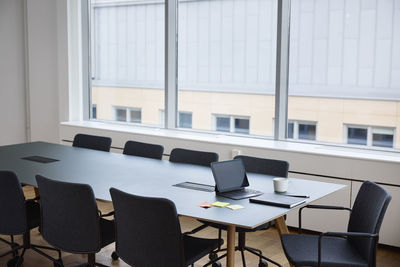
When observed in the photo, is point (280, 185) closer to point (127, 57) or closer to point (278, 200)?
point (278, 200)

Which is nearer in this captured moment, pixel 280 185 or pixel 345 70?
pixel 280 185

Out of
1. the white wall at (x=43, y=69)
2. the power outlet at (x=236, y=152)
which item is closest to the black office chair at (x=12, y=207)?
the power outlet at (x=236, y=152)

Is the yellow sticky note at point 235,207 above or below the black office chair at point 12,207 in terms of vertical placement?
above

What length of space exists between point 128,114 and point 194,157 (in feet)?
9.61

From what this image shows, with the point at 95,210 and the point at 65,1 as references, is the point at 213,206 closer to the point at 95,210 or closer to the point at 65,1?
the point at 95,210

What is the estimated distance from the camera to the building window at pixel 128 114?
7.90m

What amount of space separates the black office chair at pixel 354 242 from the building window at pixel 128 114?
4167 mm

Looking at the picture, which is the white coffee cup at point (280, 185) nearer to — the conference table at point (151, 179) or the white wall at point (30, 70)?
the conference table at point (151, 179)

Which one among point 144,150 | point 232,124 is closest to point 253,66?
point 232,124

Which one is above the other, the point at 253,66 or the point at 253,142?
the point at 253,66

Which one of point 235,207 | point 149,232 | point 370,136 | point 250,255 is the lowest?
point 250,255

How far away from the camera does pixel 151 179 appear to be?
179 inches

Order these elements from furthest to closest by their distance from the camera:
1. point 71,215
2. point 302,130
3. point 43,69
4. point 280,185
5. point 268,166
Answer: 1. point 43,69
2. point 302,130
3. point 268,166
4. point 280,185
5. point 71,215

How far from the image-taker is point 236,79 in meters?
6.89
